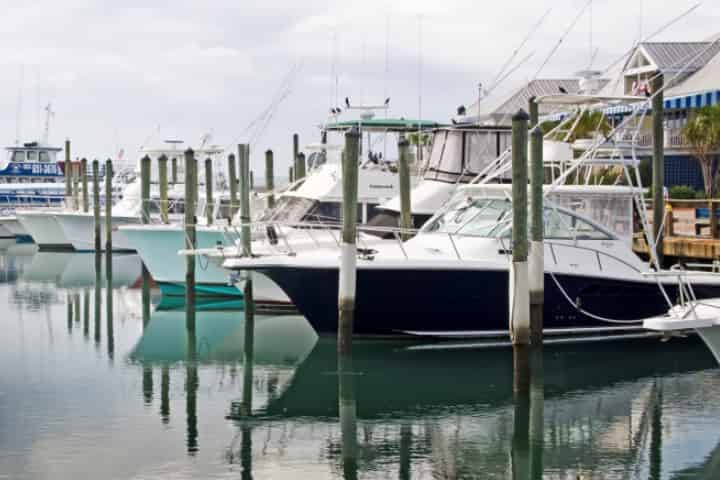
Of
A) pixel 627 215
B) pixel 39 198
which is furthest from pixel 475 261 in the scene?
pixel 39 198

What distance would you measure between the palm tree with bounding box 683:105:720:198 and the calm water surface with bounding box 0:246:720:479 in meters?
19.1

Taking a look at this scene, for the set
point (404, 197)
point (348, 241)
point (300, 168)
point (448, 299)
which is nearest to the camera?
point (348, 241)

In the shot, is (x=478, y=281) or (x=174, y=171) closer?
(x=478, y=281)

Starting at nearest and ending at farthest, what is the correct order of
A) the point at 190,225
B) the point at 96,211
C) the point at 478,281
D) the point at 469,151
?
the point at 478,281 → the point at 190,225 → the point at 469,151 → the point at 96,211

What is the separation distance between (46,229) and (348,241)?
32.9 m

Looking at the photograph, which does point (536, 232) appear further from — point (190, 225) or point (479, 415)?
point (190, 225)

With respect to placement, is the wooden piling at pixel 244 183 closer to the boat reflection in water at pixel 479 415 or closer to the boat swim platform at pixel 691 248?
the boat reflection in water at pixel 479 415

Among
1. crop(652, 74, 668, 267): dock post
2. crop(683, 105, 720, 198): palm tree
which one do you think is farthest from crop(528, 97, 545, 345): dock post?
crop(683, 105, 720, 198): palm tree

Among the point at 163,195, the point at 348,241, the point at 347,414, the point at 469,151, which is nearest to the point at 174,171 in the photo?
the point at 163,195

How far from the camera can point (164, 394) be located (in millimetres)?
17469

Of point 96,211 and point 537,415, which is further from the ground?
point 96,211

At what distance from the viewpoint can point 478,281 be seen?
1953 centimetres

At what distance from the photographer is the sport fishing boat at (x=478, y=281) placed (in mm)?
19422

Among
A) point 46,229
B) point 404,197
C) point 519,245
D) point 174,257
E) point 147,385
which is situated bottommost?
point 147,385
